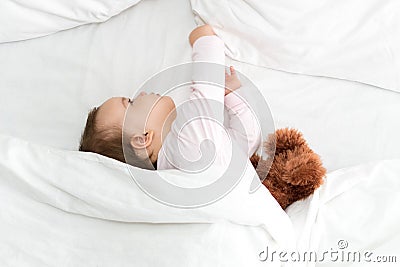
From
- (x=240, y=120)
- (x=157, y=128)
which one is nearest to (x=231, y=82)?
(x=240, y=120)

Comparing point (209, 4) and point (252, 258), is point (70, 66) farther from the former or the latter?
point (252, 258)

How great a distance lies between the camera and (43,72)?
1390 millimetres

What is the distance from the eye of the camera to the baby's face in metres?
1.14

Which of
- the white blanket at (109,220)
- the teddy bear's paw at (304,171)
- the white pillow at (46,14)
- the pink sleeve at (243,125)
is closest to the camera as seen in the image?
the white blanket at (109,220)

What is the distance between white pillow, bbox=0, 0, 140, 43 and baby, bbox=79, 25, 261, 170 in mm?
281

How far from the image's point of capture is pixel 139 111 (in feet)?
3.83

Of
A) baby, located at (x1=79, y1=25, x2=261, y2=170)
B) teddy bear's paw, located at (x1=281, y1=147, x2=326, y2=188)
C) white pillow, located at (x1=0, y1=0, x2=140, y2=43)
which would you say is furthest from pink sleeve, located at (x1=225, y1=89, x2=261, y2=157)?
white pillow, located at (x1=0, y1=0, x2=140, y2=43)

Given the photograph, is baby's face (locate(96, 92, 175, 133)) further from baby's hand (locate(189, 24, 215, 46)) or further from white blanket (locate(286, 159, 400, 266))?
white blanket (locate(286, 159, 400, 266))

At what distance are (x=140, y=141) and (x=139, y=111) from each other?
2.7 inches

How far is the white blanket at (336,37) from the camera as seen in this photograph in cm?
126

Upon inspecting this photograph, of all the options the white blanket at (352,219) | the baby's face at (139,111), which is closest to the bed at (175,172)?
the white blanket at (352,219)

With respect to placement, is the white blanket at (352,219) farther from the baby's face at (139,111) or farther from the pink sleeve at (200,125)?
the baby's face at (139,111)

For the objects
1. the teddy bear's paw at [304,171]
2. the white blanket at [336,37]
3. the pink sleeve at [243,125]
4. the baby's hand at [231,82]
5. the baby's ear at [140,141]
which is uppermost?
the white blanket at [336,37]

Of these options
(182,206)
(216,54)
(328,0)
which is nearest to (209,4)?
(216,54)
